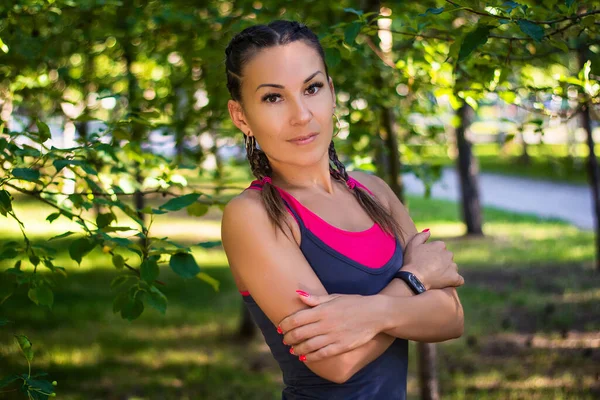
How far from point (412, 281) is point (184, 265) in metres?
0.73

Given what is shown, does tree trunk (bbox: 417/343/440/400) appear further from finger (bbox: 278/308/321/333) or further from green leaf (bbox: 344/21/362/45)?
finger (bbox: 278/308/321/333)

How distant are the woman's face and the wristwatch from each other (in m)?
0.42

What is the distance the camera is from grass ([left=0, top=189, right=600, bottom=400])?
19.3 feet

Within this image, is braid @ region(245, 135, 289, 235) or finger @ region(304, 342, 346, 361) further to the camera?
braid @ region(245, 135, 289, 235)

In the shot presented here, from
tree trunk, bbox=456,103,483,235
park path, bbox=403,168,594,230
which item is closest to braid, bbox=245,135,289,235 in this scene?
tree trunk, bbox=456,103,483,235

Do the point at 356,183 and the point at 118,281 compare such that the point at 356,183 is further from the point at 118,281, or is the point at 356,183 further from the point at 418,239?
the point at 118,281

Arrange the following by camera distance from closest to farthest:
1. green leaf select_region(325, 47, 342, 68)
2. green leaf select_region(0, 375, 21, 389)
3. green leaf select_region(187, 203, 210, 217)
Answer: green leaf select_region(0, 375, 21, 389), green leaf select_region(325, 47, 342, 68), green leaf select_region(187, 203, 210, 217)

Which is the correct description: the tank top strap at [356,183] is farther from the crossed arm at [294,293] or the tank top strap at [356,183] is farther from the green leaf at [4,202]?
the green leaf at [4,202]

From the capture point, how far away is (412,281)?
85.7 inches

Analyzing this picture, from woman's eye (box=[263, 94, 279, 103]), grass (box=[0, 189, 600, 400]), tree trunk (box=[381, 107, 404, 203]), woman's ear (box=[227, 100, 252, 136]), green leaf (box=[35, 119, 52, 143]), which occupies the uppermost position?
woman's eye (box=[263, 94, 279, 103])

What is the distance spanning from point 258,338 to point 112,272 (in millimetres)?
4305

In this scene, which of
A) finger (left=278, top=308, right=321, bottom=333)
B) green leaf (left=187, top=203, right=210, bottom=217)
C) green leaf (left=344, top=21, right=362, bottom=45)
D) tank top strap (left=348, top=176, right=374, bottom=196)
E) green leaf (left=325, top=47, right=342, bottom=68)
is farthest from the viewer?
green leaf (left=187, top=203, right=210, bottom=217)

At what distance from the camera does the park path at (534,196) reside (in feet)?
52.1

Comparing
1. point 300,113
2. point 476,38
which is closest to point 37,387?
point 300,113
